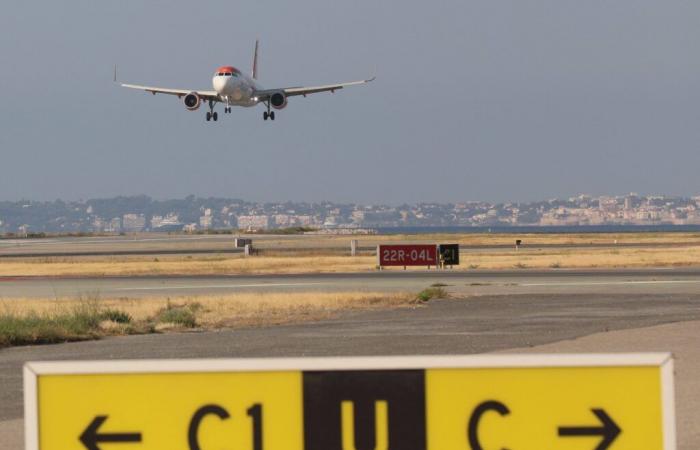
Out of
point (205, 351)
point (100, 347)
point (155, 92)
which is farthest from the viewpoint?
point (155, 92)

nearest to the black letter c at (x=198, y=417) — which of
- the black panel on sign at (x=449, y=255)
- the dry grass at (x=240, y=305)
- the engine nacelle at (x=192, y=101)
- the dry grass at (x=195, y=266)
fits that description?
the dry grass at (x=240, y=305)

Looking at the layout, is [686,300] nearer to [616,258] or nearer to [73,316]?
[73,316]

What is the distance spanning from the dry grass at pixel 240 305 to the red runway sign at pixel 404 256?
62.6ft

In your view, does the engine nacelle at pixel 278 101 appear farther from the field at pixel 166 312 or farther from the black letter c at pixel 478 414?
the black letter c at pixel 478 414

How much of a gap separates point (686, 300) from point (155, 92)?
54.4 m

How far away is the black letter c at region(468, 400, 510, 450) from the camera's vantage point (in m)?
2.63

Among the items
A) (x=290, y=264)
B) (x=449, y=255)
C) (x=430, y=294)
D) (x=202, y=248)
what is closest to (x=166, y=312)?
(x=430, y=294)

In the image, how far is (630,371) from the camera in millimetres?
2643

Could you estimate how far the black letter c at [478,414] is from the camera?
2635 millimetres

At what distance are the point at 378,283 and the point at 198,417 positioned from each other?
1801 inches

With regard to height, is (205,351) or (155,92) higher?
(155,92)

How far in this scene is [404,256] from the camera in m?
61.2

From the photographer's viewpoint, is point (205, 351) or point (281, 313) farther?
point (281, 313)

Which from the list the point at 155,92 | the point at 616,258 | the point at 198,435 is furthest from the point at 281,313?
the point at 155,92
